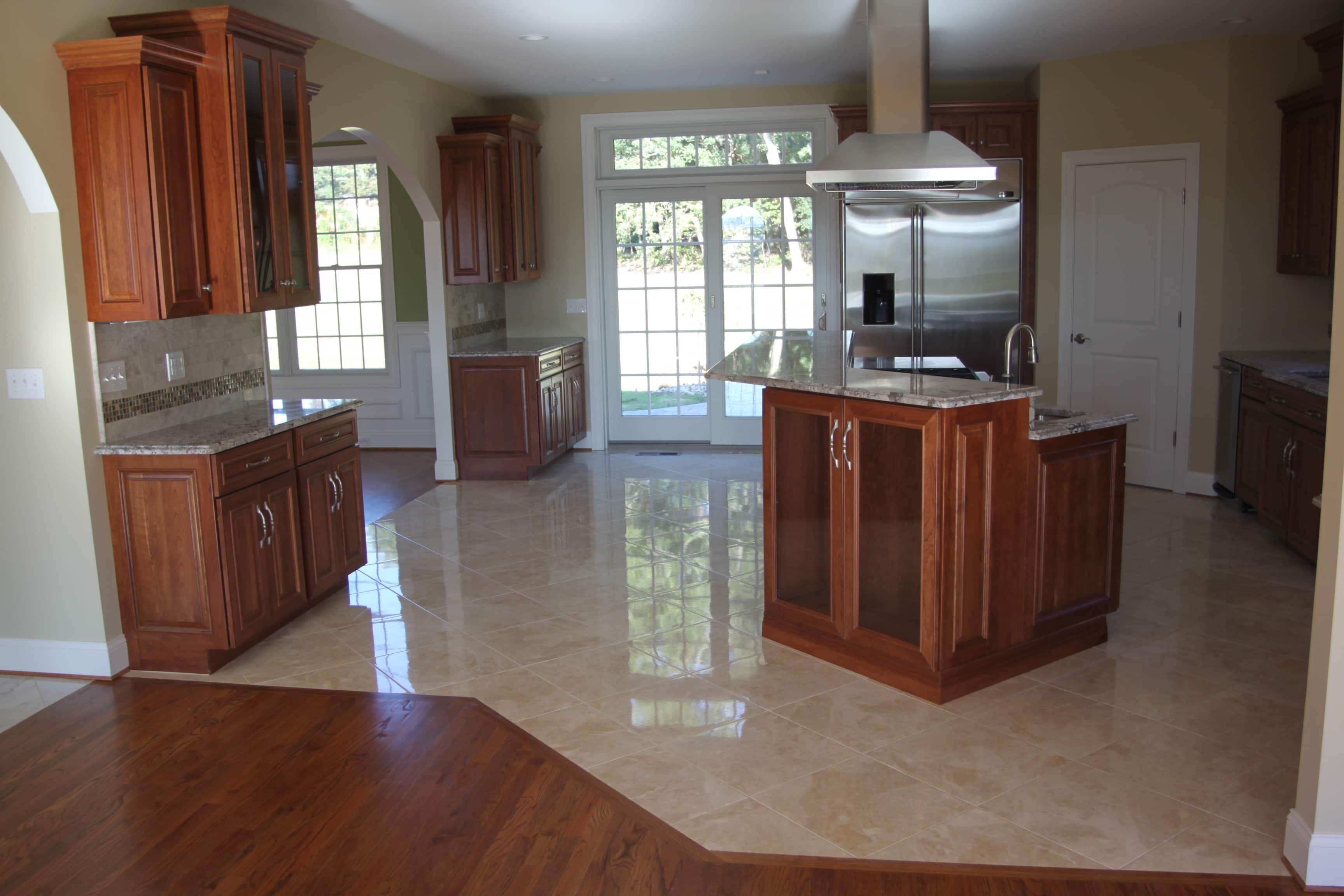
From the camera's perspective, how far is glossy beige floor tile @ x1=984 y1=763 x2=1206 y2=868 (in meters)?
2.65

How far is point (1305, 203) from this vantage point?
570 centimetres

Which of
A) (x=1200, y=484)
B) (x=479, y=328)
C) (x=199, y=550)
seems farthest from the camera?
(x=479, y=328)

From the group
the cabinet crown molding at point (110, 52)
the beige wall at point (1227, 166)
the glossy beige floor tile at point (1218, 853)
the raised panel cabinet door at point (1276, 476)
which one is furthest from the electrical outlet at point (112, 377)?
the beige wall at point (1227, 166)

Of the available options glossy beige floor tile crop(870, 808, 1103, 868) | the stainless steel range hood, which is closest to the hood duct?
the stainless steel range hood

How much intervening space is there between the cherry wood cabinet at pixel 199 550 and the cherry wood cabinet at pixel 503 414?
9.46 ft

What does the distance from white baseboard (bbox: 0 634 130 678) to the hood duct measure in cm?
320

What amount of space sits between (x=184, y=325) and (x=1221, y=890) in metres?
4.06

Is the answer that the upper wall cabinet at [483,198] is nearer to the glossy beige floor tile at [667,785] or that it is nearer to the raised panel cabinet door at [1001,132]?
the raised panel cabinet door at [1001,132]

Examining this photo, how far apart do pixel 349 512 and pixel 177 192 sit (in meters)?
1.56

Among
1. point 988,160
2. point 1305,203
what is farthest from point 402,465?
point 1305,203

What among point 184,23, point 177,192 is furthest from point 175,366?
point 184,23

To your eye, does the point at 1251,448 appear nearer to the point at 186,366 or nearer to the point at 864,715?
the point at 864,715

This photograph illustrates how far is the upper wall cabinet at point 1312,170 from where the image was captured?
17.5 ft

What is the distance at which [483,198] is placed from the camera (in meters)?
7.02
